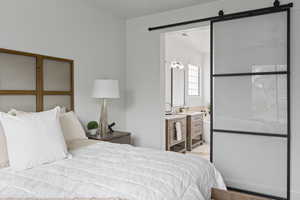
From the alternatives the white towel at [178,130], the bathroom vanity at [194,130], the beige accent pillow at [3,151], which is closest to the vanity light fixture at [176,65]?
the bathroom vanity at [194,130]

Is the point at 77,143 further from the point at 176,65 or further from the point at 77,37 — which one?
the point at 176,65

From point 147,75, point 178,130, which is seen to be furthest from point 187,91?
point 147,75

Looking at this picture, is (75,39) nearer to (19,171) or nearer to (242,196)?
(19,171)

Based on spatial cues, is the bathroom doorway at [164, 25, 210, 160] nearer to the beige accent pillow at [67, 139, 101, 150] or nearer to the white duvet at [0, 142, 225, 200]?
the beige accent pillow at [67, 139, 101, 150]

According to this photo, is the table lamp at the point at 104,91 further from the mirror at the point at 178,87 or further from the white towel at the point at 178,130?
the mirror at the point at 178,87

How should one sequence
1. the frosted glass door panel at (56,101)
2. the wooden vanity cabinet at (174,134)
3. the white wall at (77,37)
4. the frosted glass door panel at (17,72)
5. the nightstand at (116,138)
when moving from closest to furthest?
the frosted glass door panel at (17,72) → the white wall at (77,37) → the frosted glass door panel at (56,101) → the nightstand at (116,138) → the wooden vanity cabinet at (174,134)

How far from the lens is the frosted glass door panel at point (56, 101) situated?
251 centimetres

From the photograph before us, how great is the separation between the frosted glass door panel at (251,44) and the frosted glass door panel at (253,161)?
0.91m

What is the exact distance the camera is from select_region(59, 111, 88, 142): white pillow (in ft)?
7.44

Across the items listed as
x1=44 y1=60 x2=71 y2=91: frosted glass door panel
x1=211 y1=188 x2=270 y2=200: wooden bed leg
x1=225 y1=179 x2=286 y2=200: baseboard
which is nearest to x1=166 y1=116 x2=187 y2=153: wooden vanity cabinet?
x1=225 y1=179 x2=286 y2=200: baseboard

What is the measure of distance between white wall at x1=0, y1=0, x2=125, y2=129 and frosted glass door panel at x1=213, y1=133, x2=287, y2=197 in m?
1.79

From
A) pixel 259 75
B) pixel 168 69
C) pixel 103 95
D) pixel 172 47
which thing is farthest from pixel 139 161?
pixel 172 47

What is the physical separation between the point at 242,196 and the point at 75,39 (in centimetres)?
265

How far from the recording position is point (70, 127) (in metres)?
2.34
